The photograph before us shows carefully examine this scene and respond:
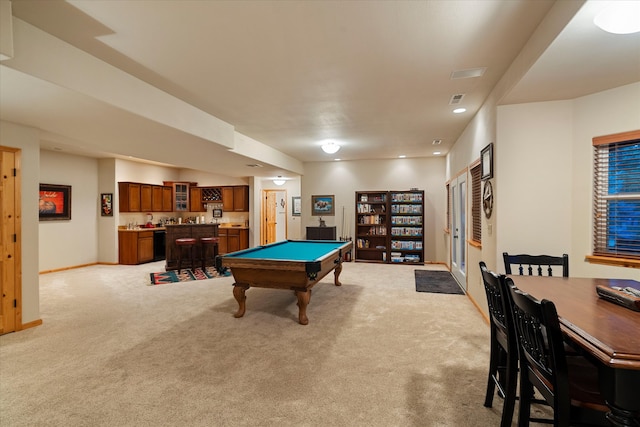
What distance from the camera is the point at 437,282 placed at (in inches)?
234

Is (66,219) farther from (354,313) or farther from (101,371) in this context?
(354,313)

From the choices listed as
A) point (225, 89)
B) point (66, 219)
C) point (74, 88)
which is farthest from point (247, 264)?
point (66, 219)

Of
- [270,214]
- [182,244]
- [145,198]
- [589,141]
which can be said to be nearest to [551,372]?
[589,141]

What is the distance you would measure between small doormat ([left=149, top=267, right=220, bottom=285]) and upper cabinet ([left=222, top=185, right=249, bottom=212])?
2906 mm

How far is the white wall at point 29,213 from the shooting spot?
144 inches

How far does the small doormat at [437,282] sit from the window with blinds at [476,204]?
43.0 inches

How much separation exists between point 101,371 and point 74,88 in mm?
2404

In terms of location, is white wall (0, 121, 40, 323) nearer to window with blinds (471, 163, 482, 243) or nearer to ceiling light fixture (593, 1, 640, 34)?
ceiling light fixture (593, 1, 640, 34)

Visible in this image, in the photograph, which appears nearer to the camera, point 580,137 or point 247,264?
point 580,137

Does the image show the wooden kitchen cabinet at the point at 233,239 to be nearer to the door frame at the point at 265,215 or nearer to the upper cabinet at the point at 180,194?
the door frame at the point at 265,215

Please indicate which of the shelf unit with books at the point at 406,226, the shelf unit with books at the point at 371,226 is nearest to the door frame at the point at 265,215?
the shelf unit with books at the point at 371,226

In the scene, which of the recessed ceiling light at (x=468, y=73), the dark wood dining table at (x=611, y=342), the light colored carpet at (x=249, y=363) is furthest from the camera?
the recessed ceiling light at (x=468, y=73)

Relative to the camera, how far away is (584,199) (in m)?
3.17

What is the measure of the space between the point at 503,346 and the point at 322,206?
271 inches
